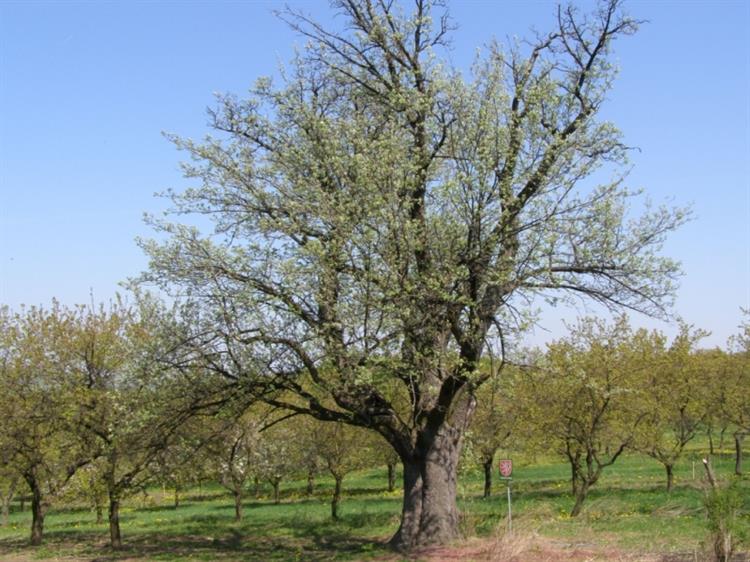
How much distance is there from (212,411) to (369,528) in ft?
26.0

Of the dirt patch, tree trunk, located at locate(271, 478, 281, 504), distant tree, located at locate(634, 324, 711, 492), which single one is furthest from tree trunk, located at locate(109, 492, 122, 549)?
distant tree, located at locate(634, 324, 711, 492)

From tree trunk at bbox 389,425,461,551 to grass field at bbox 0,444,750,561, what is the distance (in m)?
0.75

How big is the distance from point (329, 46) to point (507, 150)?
216 inches

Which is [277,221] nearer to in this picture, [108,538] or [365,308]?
[365,308]

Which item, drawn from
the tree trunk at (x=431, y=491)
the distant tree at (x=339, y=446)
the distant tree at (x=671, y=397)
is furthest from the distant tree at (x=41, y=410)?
the distant tree at (x=671, y=397)

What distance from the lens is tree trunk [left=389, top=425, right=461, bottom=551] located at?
16.7m

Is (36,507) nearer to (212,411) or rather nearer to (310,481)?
(212,411)

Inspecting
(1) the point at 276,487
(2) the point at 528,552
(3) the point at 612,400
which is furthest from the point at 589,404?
(1) the point at 276,487

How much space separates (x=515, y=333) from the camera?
15.4m

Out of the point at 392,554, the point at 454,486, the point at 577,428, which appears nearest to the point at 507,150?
the point at 454,486

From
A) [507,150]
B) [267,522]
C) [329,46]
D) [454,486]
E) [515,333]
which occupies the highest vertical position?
[329,46]

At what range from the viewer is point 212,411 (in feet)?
58.5

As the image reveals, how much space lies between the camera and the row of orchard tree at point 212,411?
17109 mm

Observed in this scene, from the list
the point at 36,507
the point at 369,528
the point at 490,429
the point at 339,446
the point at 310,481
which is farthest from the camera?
the point at 310,481
